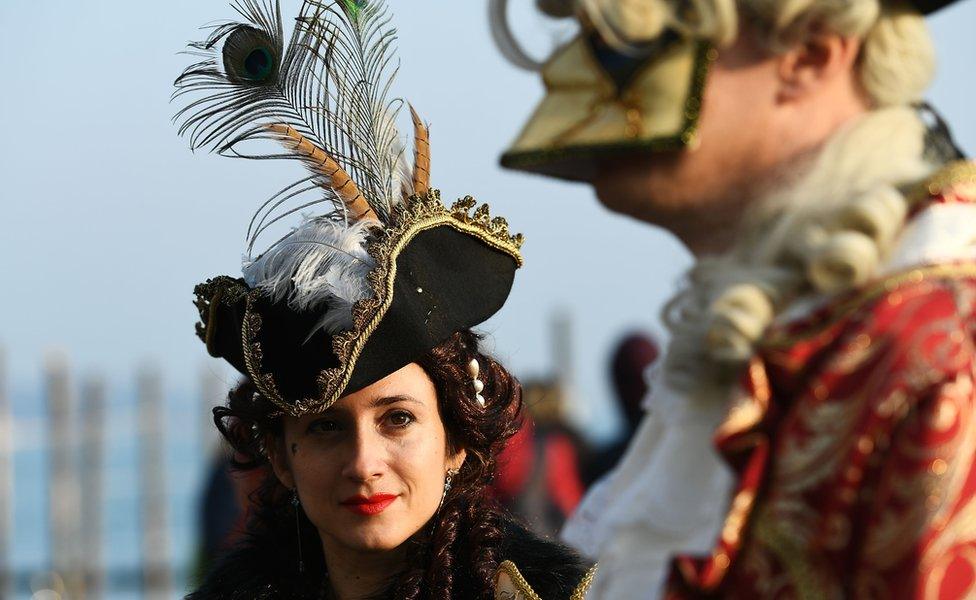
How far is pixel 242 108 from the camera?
324 cm

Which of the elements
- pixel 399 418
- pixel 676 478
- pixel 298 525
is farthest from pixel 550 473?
pixel 676 478

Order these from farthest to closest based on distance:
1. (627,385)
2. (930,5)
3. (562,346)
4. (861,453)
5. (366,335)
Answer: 1. (562,346)
2. (627,385)
3. (366,335)
4. (930,5)
5. (861,453)

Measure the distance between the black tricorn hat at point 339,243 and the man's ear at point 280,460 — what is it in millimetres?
222

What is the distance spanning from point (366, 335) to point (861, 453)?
5.35 feet

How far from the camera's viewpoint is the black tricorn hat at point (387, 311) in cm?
298

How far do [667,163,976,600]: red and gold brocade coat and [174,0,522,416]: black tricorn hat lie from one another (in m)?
1.52

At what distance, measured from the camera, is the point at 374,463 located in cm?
302

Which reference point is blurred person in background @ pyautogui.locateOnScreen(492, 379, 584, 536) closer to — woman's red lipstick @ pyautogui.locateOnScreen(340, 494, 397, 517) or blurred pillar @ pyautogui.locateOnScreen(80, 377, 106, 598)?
woman's red lipstick @ pyautogui.locateOnScreen(340, 494, 397, 517)

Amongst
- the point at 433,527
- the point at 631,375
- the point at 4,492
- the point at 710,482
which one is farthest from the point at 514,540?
the point at 4,492

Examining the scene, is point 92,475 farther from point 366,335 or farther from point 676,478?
point 676,478

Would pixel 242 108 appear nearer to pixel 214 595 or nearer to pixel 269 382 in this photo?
pixel 269 382

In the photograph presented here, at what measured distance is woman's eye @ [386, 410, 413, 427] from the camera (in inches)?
122

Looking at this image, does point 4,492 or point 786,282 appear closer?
point 786,282

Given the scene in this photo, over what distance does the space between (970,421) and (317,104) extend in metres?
2.02
